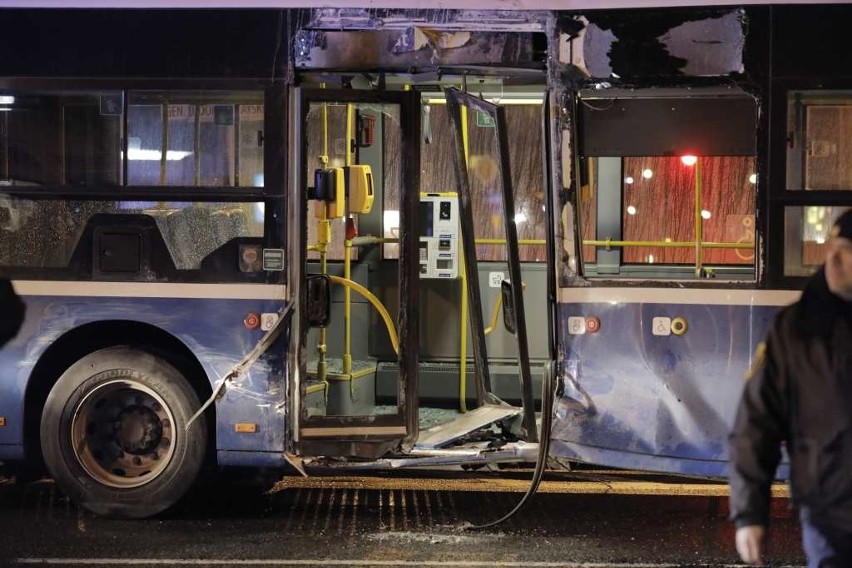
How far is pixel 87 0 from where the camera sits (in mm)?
6574

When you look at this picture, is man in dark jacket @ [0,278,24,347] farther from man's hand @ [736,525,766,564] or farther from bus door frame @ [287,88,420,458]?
man's hand @ [736,525,766,564]

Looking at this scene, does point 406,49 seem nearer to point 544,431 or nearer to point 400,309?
point 400,309

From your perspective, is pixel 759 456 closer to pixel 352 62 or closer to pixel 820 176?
pixel 820 176

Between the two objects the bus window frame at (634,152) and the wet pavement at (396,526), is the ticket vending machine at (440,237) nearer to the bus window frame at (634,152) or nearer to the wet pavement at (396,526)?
the wet pavement at (396,526)

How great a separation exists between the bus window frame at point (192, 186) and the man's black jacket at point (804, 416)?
3721 millimetres

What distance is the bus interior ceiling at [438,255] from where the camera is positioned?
9008mm

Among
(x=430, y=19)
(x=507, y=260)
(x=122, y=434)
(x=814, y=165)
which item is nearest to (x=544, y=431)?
(x=507, y=260)

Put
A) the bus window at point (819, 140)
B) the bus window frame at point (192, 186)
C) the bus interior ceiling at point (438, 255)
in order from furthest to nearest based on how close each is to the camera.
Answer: the bus interior ceiling at point (438, 255), the bus window frame at point (192, 186), the bus window at point (819, 140)

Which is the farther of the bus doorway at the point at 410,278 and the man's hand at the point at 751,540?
the bus doorway at the point at 410,278

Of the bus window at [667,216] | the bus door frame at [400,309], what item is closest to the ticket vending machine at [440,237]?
the bus window at [667,216]

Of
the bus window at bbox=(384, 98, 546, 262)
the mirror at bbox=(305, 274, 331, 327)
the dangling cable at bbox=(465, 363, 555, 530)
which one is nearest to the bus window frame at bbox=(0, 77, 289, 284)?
the mirror at bbox=(305, 274, 331, 327)

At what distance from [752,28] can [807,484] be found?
11.7 ft

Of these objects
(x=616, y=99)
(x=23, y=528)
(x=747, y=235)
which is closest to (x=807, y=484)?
(x=616, y=99)

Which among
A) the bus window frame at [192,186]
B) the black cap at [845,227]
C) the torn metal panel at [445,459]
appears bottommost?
the torn metal panel at [445,459]
